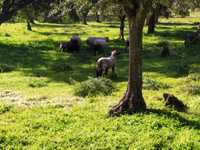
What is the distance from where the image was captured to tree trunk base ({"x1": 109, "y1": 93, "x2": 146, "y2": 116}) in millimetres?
16234

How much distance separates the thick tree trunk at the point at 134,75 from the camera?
640 inches

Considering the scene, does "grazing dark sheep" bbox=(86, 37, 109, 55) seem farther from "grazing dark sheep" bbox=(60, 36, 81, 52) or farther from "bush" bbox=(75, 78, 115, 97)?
"bush" bbox=(75, 78, 115, 97)

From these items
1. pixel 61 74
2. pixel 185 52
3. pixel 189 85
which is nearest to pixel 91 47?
pixel 185 52

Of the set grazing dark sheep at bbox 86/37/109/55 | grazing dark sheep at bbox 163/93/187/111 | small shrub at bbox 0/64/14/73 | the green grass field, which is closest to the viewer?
the green grass field

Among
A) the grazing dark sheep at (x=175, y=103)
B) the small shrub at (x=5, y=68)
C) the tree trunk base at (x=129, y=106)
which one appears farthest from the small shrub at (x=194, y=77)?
the small shrub at (x=5, y=68)

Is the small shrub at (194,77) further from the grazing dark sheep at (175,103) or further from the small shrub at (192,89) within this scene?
the grazing dark sheep at (175,103)

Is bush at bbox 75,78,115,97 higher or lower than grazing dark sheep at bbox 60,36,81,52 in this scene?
lower

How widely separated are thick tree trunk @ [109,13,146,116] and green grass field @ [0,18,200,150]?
0.47 metres

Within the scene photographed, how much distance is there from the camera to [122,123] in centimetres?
1526

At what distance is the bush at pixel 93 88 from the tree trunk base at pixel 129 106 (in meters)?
3.66

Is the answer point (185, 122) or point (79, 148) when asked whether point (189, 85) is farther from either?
point (79, 148)

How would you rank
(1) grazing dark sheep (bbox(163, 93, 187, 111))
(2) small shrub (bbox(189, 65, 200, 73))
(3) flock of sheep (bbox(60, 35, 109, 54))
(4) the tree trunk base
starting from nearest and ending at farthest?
(4) the tree trunk base
(1) grazing dark sheep (bbox(163, 93, 187, 111))
(2) small shrub (bbox(189, 65, 200, 73))
(3) flock of sheep (bbox(60, 35, 109, 54))

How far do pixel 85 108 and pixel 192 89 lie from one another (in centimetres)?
539

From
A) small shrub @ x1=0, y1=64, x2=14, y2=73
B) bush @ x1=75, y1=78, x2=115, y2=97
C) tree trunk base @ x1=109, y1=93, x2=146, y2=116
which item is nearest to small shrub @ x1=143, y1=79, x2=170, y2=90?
bush @ x1=75, y1=78, x2=115, y2=97
